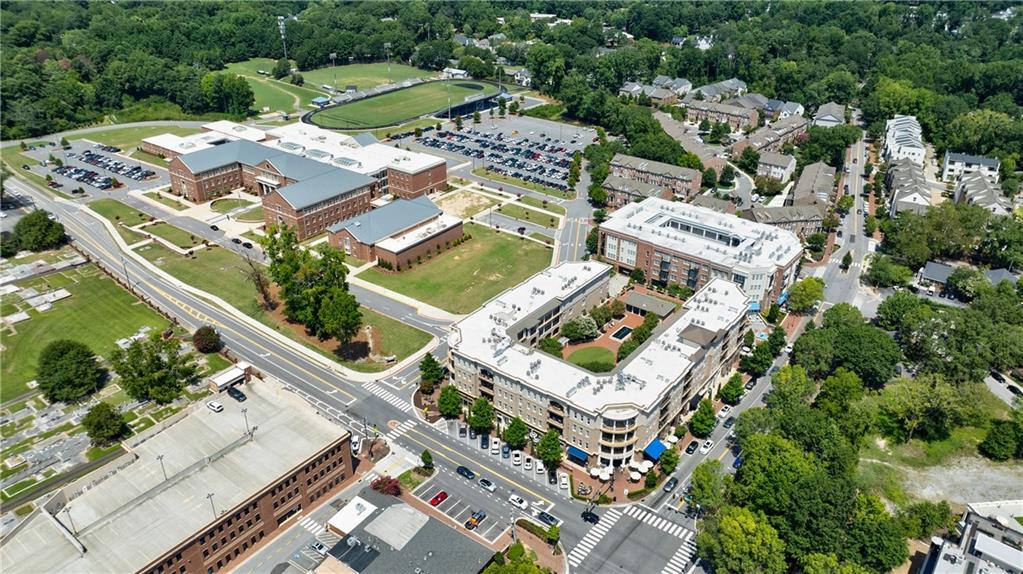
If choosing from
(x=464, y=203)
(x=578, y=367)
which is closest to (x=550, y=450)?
(x=578, y=367)

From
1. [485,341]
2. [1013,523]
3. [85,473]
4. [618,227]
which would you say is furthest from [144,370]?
[1013,523]

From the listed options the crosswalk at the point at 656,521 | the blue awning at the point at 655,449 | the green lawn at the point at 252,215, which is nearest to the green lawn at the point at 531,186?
the green lawn at the point at 252,215

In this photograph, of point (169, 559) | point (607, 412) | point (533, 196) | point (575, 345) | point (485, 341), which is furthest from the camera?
point (533, 196)

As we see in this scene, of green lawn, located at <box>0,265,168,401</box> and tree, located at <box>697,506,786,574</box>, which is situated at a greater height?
tree, located at <box>697,506,786,574</box>


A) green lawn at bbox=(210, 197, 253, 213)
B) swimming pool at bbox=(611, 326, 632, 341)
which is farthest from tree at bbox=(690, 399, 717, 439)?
green lawn at bbox=(210, 197, 253, 213)

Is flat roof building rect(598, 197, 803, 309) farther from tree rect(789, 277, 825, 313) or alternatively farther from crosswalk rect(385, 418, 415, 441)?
crosswalk rect(385, 418, 415, 441)

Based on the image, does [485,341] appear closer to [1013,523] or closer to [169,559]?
[169,559]

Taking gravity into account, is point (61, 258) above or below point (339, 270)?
below
